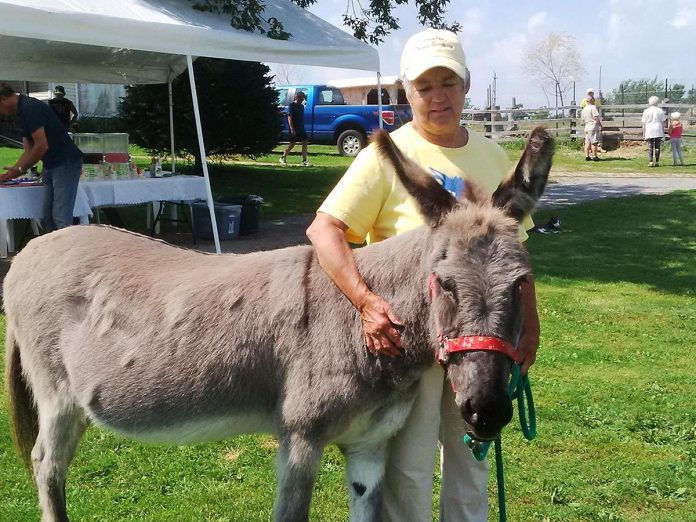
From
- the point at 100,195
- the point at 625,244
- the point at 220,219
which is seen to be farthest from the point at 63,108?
the point at 625,244

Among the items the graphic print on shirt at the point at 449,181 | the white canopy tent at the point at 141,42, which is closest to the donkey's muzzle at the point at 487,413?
the graphic print on shirt at the point at 449,181

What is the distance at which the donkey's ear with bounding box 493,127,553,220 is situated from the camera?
2.29 meters

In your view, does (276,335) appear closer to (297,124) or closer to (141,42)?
(141,42)

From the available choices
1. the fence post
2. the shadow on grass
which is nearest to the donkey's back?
the shadow on grass

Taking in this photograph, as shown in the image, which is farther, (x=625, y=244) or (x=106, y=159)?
(x=625, y=244)

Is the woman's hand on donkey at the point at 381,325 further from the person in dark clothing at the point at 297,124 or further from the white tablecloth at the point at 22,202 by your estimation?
the person in dark clothing at the point at 297,124

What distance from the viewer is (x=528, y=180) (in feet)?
7.64

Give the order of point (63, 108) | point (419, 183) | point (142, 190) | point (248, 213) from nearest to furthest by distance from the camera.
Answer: point (419, 183) < point (142, 190) < point (248, 213) < point (63, 108)

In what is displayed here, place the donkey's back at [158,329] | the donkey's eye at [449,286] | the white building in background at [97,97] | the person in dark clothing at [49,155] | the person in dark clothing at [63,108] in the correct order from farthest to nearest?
the white building in background at [97,97]
the person in dark clothing at [63,108]
the person in dark clothing at [49,155]
the donkey's back at [158,329]
the donkey's eye at [449,286]

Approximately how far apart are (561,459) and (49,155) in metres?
6.67

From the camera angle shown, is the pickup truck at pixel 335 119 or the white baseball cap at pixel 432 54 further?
the pickup truck at pixel 335 119

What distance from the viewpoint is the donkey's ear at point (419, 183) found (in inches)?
89.3

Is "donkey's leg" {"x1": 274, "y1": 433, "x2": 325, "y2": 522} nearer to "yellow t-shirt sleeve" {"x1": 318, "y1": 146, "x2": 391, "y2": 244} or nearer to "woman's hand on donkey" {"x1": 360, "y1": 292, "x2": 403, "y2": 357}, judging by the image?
"woman's hand on donkey" {"x1": 360, "y1": 292, "x2": 403, "y2": 357}

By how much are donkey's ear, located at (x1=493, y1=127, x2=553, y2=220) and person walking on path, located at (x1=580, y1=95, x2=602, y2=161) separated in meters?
21.9
